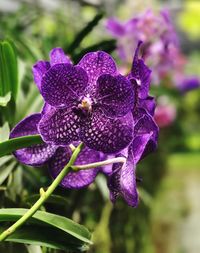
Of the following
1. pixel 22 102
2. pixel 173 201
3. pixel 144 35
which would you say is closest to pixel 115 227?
Answer: pixel 144 35

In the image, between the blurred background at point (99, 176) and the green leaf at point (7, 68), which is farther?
the blurred background at point (99, 176)

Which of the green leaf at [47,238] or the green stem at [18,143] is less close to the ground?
the green stem at [18,143]

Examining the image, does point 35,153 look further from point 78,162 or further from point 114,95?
point 114,95

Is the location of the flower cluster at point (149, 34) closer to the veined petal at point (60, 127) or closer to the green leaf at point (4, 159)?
the green leaf at point (4, 159)

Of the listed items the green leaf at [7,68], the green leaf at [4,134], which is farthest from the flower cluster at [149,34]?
the green leaf at [4,134]

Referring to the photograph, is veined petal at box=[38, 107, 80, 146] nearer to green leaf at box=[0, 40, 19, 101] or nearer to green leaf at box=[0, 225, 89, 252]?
green leaf at box=[0, 225, 89, 252]

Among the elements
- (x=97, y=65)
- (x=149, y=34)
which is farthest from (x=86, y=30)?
(x=97, y=65)

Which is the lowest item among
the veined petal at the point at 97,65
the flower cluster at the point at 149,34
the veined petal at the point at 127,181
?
the veined petal at the point at 127,181
